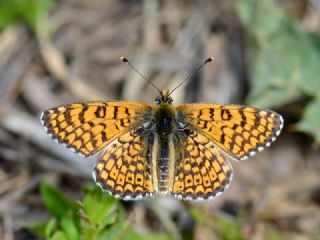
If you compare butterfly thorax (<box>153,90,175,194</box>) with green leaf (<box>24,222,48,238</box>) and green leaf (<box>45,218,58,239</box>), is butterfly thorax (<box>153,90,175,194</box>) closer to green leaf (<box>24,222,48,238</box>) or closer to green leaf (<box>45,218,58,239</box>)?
green leaf (<box>45,218,58,239</box>)

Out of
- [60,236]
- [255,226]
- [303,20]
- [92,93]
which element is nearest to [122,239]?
[60,236]

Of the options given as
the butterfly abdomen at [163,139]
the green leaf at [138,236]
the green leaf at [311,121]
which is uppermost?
the green leaf at [311,121]

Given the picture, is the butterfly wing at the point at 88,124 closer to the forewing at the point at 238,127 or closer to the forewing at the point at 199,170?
the forewing at the point at 199,170

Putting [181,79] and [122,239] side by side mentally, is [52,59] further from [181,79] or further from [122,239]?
[122,239]

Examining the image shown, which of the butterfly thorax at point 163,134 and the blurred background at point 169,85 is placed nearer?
the butterfly thorax at point 163,134

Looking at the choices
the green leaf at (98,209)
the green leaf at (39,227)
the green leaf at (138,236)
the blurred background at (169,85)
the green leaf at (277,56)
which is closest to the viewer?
the green leaf at (98,209)

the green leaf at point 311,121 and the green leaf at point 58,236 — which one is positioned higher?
the green leaf at point 311,121

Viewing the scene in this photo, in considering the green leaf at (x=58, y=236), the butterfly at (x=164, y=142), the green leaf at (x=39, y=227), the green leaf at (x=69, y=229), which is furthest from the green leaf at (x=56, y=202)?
the butterfly at (x=164, y=142)

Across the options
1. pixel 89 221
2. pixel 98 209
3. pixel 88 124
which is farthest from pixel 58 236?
pixel 88 124
